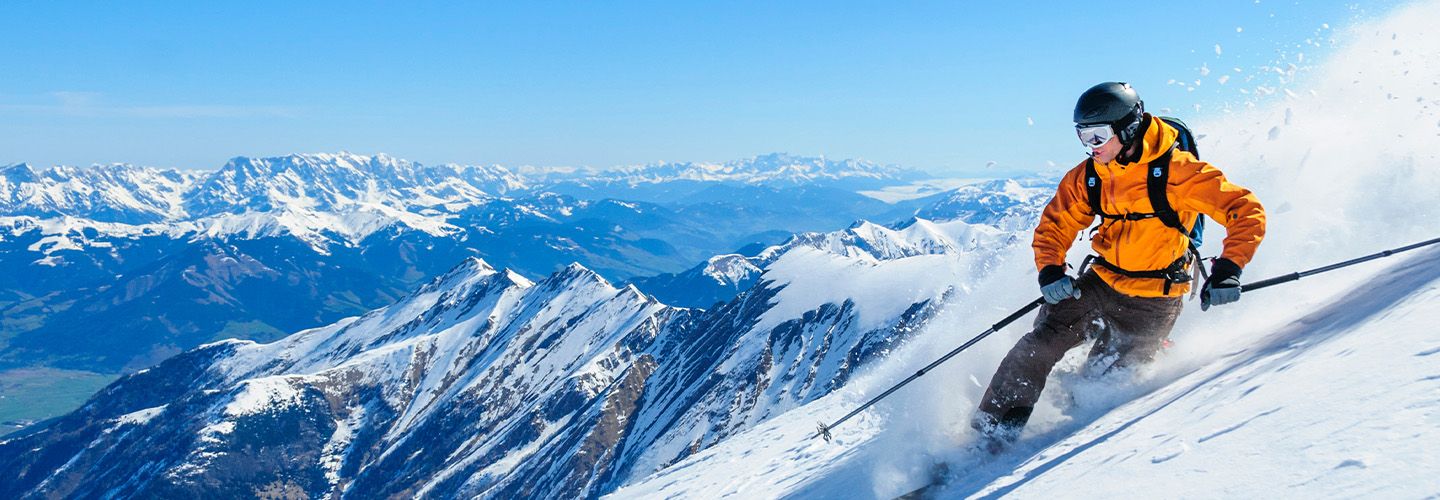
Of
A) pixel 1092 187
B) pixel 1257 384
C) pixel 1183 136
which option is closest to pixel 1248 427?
pixel 1257 384

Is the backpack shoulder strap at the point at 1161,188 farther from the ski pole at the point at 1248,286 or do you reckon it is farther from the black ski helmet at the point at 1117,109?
the ski pole at the point at 1248,286

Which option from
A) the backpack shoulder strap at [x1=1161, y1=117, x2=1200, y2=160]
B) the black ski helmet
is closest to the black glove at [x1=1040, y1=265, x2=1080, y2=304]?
the black ski helmet

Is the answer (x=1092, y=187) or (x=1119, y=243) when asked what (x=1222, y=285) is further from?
(x=1092, y=187)

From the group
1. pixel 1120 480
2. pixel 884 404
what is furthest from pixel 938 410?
pixel 1120 480

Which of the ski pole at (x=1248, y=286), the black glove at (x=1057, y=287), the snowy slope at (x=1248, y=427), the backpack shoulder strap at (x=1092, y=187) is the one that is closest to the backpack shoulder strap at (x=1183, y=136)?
the backpack shoulder strap at (x=1092, y=187)

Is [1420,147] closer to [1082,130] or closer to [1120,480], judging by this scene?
[1082,130]

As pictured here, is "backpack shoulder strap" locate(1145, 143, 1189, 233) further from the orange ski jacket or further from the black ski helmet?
the black ski helmet

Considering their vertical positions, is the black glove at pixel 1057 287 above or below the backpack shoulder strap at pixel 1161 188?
below
